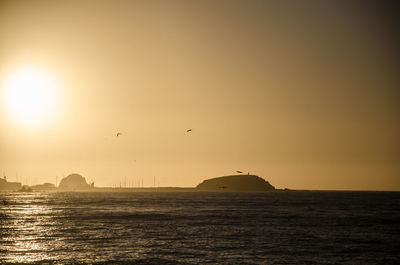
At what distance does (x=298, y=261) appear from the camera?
4366 centimetres

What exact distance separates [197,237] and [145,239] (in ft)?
24.2

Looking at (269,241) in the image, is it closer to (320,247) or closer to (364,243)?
(320,247)

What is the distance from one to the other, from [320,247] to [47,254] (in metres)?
32.4

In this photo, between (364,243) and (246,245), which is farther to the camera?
(364,243)

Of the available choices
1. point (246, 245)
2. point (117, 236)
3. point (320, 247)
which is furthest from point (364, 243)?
point (117, 236)

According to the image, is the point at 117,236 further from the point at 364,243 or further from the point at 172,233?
the point at 364,243

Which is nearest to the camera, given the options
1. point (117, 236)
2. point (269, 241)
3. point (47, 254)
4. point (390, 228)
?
point (47, 254)

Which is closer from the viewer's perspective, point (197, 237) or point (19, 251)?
point (19, 251)

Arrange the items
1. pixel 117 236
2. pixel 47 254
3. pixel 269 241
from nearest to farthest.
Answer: pixel 47 254
pixel 269 241
pixel 117 236

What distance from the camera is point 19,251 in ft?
159

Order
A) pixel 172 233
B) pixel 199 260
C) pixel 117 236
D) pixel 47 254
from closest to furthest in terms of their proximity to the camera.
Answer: pixel 199 260
pixel 47 254
pixel 117 236
pixel 172 233

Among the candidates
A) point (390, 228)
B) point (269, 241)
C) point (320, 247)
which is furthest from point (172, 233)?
point (390, 228)

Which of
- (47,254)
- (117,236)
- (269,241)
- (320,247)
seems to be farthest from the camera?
(117,236)

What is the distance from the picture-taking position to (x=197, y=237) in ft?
199
